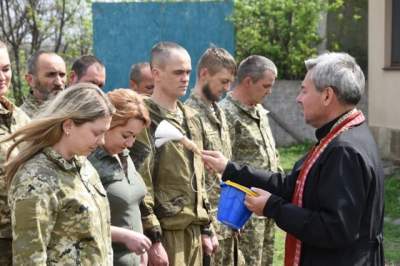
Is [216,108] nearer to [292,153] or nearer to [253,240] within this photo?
[253,240]

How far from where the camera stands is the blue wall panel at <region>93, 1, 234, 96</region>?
13.7 meters

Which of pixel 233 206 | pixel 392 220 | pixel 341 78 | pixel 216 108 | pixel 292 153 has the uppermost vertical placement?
pixel 341 78

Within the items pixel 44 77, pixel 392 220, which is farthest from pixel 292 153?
pixel 44 77

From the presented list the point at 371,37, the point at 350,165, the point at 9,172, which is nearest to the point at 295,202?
the point at 350,165

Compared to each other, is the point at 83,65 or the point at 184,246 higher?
the point at 83,65

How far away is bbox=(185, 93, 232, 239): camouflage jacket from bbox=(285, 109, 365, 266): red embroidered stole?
138 cm

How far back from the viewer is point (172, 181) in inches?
179

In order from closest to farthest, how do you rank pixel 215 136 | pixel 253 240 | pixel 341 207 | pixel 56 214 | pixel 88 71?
pixel 56 214 → pixel 341 207 → pixel 215 136 → pixel 253 240 → pixel 88 71

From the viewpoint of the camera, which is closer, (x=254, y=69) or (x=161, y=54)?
(x=161, y=54)

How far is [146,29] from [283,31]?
3.57 m

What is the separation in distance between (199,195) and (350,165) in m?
1.38

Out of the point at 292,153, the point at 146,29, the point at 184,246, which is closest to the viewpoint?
the point at 184,246

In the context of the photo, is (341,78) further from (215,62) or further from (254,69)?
(254,69)

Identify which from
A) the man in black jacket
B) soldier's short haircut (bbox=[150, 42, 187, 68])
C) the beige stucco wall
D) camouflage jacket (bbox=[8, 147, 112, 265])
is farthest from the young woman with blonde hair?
the beige stucco wall
